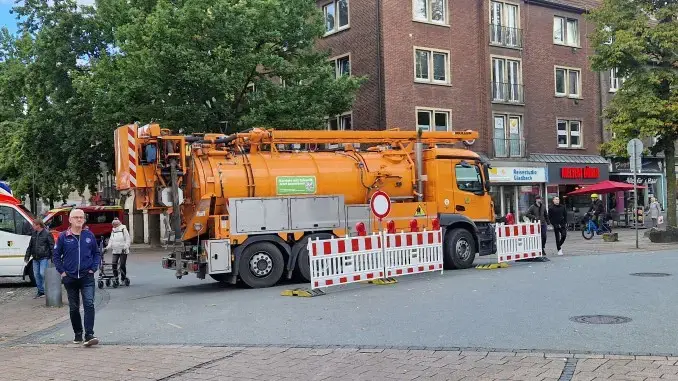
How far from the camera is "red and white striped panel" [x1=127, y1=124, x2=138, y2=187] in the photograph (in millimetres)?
13836

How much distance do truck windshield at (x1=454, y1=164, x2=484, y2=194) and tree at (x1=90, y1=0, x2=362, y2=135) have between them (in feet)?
33.2

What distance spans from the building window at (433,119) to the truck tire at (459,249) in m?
15.6

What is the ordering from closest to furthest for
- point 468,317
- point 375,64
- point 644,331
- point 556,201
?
1. point 644,331
2. point 468,317
3. point 556,201
4. point 375,64

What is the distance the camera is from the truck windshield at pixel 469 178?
16625mm

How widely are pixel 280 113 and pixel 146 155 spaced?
12.2 metres

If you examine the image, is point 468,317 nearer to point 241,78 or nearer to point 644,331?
point 644,331

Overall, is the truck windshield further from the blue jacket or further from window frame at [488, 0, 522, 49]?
window frame at [488, 0, 522, 49]

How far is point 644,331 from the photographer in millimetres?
7867

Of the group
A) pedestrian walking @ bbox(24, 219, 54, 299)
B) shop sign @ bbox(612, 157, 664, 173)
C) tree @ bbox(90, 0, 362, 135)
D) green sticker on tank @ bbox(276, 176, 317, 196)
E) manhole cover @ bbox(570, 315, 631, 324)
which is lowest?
manhole cover @ bbox(570, 315, 631, 324)

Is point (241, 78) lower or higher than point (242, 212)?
higher

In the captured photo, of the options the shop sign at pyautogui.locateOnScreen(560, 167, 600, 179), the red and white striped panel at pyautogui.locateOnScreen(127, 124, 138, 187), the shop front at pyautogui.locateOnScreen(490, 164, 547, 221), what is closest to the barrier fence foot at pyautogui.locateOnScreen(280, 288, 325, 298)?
the red and white striped panel at pyautogui.locateOnScreen(127, 124, 138, 187)

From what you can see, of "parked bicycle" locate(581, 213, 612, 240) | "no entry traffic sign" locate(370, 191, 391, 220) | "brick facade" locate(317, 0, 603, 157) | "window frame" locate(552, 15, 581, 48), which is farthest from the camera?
"window frame" locate(552, 15, 581, 48)

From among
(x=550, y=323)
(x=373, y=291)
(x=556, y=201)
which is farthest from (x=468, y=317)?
(x=556, y=201)

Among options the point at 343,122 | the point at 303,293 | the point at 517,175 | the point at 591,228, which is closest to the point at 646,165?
the point at 517,175
